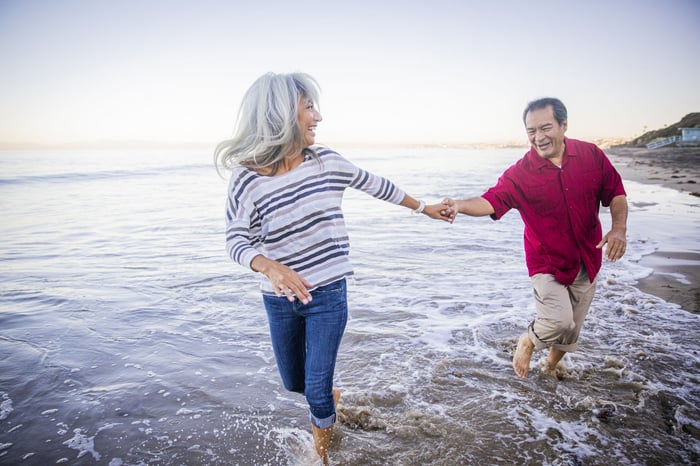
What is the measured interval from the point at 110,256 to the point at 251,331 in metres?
5.05

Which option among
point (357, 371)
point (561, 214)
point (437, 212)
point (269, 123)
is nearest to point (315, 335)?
point (269, 123)

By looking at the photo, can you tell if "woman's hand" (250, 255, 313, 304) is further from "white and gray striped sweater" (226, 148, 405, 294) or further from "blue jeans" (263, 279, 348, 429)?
"blue jeans" (263, 279, 348, 429)

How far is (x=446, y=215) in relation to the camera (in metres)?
3.81

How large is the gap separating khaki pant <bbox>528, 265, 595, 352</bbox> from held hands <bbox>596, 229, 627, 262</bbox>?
31 cm

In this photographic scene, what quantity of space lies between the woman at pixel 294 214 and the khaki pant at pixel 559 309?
1.98 metres

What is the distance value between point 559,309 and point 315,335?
2206 mm

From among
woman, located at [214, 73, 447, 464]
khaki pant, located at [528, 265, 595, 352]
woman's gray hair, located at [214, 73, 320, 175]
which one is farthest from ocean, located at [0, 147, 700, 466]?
woman's gray hair, located at [214, 73, 320, 175]

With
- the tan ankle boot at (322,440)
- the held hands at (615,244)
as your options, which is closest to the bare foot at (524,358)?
the held hands at (615,244)

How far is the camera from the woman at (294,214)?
2504mm

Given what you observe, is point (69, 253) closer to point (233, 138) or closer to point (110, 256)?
point (110, 256)

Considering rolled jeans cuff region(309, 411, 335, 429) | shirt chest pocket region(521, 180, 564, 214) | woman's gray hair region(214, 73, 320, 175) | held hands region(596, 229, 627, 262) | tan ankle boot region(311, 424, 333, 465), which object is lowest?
tan ankle boot region(311, 424, 333, 465)

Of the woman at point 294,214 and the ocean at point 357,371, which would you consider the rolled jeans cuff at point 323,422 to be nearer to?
the woman at point 294,214

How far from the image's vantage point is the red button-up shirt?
140 inches

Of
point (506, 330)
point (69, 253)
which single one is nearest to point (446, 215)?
point (506, 330)
